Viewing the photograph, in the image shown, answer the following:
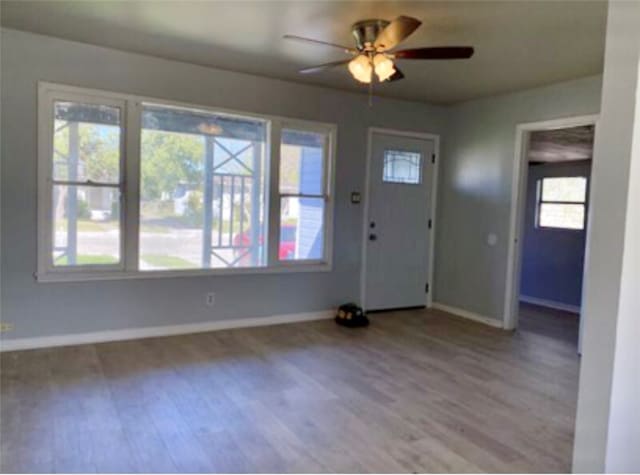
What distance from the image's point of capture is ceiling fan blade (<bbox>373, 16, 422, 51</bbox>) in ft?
8.15

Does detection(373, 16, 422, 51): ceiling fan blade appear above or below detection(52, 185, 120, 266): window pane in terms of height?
above

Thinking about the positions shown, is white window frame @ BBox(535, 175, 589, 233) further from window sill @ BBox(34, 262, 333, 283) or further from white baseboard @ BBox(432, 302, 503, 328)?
window sill @ BBox(34, 262, 333, 283)

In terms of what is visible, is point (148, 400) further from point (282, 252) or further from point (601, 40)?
point (601, 40)

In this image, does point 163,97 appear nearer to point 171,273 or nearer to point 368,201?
point 171,273

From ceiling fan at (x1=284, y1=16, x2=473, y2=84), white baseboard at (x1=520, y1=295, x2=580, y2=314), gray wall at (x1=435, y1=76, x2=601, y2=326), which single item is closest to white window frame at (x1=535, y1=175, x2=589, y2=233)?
white baseboard at (x1=520, y1=295, x2=580, y2=314)

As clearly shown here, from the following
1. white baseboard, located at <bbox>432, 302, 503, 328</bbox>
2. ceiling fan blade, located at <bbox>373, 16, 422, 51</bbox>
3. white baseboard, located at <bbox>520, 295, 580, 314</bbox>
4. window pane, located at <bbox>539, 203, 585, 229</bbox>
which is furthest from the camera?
window pane, located at <bbox>539, 203, 585, 229</bbox>

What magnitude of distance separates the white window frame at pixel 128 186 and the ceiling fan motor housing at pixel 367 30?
1.70 m

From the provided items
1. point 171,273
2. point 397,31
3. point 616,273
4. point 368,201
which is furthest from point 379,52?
point 171,273

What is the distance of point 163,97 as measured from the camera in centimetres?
412

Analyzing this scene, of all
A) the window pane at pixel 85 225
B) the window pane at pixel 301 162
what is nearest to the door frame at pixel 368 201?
the window pane at pixel 301 162

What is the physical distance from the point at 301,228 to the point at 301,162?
0.70 meters

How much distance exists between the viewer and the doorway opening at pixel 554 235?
5.37 meters

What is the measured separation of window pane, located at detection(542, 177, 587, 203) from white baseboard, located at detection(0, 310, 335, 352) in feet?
13.8

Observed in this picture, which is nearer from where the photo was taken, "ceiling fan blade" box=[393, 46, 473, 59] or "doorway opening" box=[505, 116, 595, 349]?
"ceiling fan blade" box=[393, 46, 473, 59]
